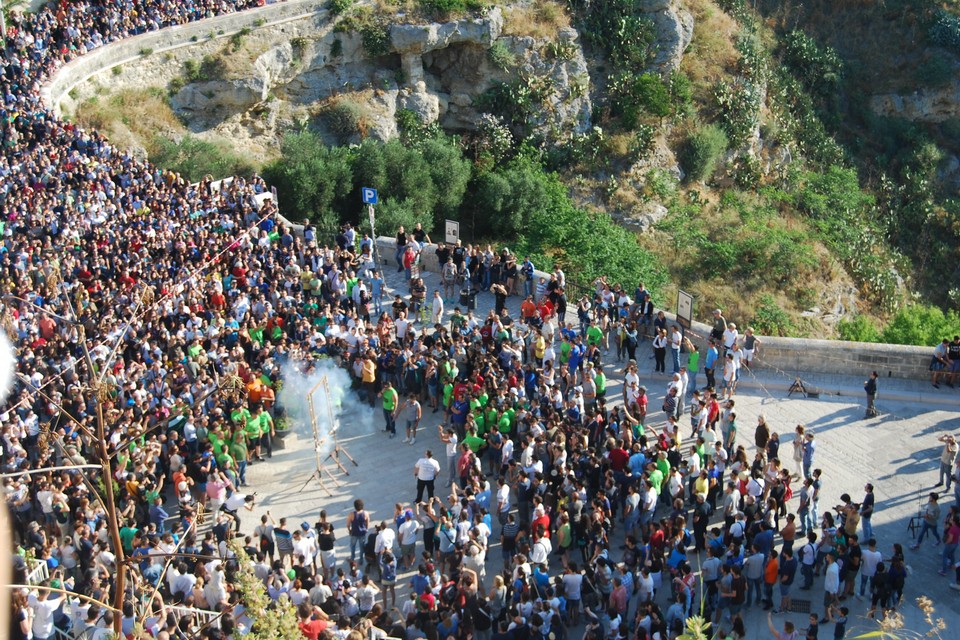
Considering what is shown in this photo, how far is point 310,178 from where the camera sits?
1415 inches

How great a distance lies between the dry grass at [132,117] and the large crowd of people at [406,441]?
9227 millimetres

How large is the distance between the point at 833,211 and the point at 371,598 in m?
33.2

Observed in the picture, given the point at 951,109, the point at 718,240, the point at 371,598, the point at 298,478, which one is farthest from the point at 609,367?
the point at 951,109

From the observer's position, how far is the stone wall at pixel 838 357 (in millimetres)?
21609

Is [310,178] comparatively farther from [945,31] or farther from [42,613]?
[945,31]

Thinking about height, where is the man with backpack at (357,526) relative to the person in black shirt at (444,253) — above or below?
below

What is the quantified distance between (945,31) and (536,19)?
2125 cm

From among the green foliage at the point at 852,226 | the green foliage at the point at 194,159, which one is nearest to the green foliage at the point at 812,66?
the green foliage at the point at 852,226

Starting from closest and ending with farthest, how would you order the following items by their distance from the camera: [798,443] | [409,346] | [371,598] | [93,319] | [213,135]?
[371,598] < [798,443] < [409,346] < [93,319] < [213,135]

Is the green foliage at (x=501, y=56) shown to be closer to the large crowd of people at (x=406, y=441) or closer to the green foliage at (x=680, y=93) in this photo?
the green foliage at (x=680, y=93)

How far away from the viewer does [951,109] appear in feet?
168

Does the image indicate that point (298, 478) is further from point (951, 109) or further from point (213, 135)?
point (951, 109)

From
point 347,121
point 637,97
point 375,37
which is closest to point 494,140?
point 347,121

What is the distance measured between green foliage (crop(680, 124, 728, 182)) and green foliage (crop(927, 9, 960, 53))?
1536 centimetres
